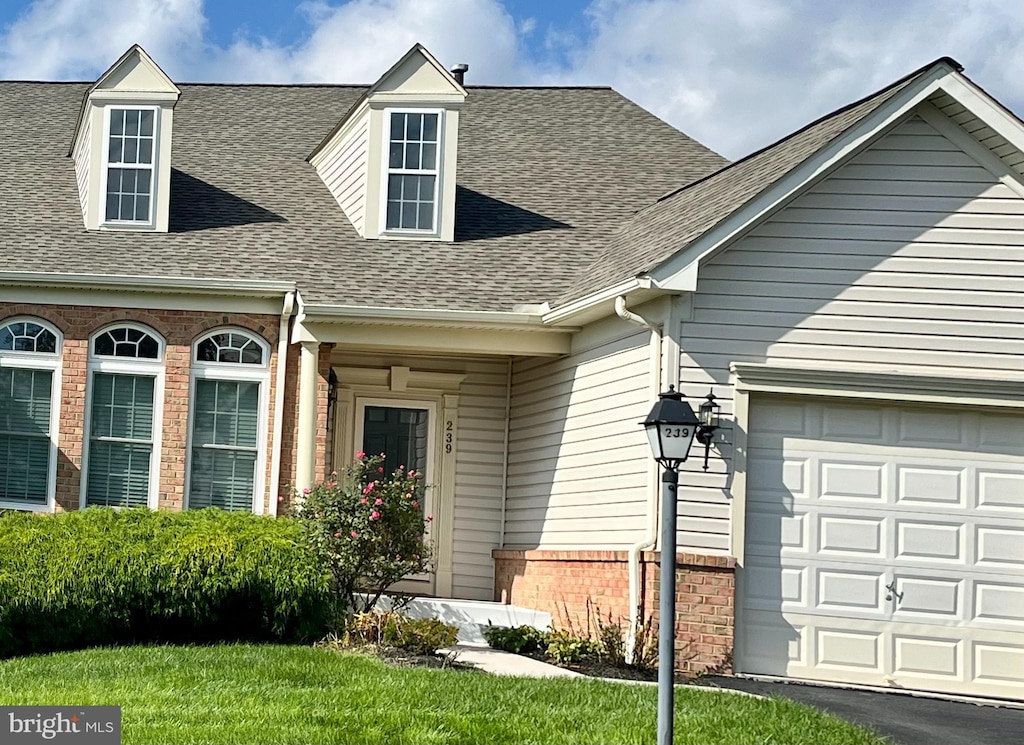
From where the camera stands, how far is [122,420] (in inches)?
607

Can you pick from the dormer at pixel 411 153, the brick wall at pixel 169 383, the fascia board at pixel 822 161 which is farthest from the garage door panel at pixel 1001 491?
the dormer at pixel 411 153

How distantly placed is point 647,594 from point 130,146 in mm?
8618

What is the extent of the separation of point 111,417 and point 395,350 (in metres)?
3.30

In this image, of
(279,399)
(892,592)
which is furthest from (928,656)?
(279,399)

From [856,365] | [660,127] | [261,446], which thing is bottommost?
[261,446]

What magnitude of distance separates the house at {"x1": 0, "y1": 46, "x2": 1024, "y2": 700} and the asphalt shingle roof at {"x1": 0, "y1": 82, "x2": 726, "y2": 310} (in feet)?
0.22

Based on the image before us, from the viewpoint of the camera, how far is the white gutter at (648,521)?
12773 mm

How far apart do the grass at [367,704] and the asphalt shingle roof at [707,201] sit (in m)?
4.32

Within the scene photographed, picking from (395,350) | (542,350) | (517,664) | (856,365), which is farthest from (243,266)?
(856,365)

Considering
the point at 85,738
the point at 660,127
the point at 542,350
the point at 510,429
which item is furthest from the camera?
the point at 660,127

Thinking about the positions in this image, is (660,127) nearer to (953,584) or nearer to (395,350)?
(395,350)

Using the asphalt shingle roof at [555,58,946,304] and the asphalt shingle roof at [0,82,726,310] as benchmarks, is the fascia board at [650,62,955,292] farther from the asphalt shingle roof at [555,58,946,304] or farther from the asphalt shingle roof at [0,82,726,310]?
the asphalt shingle roof at [0,82,726,310]

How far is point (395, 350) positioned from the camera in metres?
16.3

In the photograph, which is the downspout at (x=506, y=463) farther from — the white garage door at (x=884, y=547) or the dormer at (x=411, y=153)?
the white garage door at (x=884, y=547)
